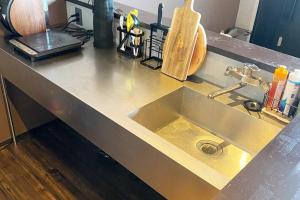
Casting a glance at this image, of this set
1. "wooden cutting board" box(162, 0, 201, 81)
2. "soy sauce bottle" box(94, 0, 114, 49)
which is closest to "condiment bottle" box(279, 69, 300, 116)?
"wooden cutting board" box(162, 0, 201, 81)

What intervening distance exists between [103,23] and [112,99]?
53 cm

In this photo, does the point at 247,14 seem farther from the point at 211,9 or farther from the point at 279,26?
the point at 211,9

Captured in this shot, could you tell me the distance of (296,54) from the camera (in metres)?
3.08

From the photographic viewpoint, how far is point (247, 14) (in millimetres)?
3467

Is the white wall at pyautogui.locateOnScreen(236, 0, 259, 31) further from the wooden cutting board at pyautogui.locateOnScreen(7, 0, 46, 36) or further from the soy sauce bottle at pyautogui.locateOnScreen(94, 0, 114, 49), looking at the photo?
the wooden cutting board at pyautogui.locateOnScreen(7, 0, 46, 36)

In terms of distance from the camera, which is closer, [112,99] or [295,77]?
[295,77]

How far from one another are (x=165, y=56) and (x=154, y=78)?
0.11 m

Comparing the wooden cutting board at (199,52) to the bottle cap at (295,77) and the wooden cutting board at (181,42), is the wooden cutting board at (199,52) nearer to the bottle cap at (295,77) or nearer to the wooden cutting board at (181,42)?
the wooden cutting board at (181,42)

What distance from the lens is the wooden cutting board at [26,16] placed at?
62.3 inches

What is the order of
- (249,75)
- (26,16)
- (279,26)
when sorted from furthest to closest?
(279,26), (26,16), (249,75)

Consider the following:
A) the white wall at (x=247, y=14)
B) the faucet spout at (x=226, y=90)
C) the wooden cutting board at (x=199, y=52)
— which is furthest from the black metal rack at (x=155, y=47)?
the white wall at (x=247, y=14)

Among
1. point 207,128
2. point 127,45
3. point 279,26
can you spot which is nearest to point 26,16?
point 127,45

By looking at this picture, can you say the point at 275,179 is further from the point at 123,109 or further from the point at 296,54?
the point at 296,54

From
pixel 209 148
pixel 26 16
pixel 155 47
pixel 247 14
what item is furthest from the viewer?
pixel 247 14
